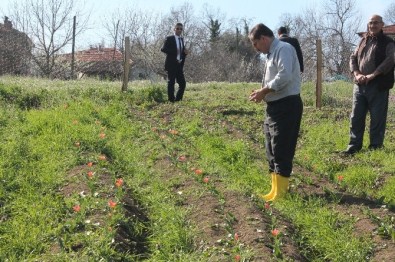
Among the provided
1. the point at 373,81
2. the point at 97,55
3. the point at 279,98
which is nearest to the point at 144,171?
the point at 279,98

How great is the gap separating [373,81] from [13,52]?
19.5 metres

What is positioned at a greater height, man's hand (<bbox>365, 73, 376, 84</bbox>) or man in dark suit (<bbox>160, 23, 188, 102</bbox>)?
man in dark suit (<bbox>160, 23, 188, 102</bbox>)

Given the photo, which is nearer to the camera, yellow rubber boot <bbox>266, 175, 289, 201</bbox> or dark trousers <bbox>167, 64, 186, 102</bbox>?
yellow rubber boot <bbox>266, 175, 289, 201</bbox>

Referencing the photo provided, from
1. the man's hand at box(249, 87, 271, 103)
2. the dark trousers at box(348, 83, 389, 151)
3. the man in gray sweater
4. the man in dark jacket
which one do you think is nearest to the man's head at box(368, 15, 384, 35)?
the man in dark jacket

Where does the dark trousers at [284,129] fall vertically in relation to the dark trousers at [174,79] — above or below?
below

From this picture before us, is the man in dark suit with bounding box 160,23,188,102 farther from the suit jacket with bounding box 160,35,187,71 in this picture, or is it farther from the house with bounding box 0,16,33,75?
the house with bounding box 0,16,33,75

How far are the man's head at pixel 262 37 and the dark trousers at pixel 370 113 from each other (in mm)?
2433

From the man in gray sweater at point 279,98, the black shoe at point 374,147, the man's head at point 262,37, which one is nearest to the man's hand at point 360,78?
the black shoe at point 374,147

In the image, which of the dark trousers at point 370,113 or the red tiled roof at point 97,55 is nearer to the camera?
the dark trousers at point 370,113

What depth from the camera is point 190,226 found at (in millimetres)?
4094

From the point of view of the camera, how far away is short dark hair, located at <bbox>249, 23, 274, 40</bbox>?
15.7 feet

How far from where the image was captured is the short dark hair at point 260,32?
478 centimetres

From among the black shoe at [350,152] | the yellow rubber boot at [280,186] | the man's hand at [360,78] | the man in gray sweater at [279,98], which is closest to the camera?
the man in gray sweater at [279,98]

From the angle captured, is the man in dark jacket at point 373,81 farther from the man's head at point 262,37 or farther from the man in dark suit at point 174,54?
the man in dark suit at point 174,54
